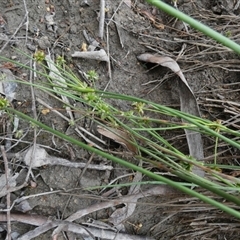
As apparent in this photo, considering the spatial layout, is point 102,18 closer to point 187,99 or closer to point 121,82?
point 121,82

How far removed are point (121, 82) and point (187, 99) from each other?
7.7 inches

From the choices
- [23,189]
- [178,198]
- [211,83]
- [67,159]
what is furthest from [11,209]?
[211,83]

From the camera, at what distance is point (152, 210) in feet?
3.68

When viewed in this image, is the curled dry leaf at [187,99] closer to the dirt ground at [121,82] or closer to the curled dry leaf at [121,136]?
the dirt ground at [121,82]

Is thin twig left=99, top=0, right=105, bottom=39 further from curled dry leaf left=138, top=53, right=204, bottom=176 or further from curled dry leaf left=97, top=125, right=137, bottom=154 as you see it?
curled dry leaf left=97, top=125, right=137, bottom=154

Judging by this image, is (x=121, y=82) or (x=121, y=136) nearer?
(x=121, y=136)

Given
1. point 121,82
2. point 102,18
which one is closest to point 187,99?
point 121,82

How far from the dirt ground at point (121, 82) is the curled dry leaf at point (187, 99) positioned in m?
0.02

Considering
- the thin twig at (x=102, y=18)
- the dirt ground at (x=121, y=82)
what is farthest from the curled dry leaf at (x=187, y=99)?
the thin twig at (x=102, y=18)

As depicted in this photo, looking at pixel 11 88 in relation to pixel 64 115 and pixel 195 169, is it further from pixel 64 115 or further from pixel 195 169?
pixel 195 169

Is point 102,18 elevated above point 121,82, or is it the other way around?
point 102,18

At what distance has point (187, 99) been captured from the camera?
45.4 inches

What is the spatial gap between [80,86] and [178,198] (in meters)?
0.41

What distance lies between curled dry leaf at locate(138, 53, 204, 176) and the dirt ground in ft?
0.08
